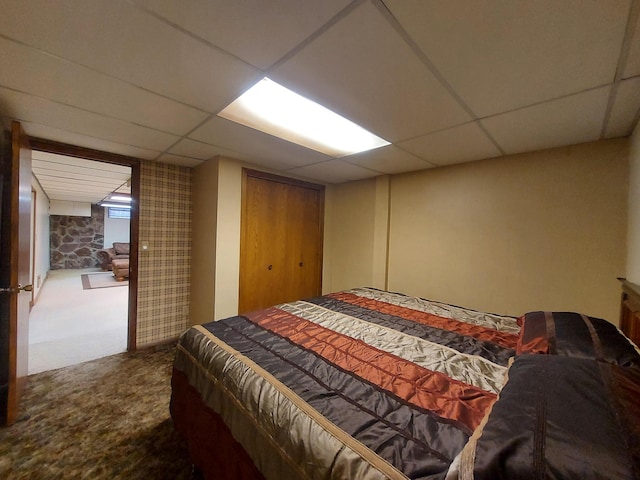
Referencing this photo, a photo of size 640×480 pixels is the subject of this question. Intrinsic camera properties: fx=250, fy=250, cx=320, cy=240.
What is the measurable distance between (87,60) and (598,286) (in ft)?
11.9

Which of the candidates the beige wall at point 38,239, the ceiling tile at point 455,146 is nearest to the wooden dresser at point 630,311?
the ceiling tile at point 455,146

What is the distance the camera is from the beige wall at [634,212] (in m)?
1.62

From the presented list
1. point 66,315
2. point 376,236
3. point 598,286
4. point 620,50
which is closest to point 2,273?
point 66,315

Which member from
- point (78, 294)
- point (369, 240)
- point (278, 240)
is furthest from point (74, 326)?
point (369, 240)

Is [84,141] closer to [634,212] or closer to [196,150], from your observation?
[196,150]

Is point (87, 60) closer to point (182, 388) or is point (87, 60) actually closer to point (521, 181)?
point (182, 388)

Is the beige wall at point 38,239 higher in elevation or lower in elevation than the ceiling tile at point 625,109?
lower

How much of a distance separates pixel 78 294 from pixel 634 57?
7.94m

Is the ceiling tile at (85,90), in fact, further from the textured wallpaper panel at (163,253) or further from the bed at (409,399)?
the bed at (409,399)

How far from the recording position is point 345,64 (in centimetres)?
120

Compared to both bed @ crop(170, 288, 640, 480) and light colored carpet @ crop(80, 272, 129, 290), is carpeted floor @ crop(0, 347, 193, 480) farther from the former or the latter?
light colored carpet @ crop(80, 272, 129, 290)

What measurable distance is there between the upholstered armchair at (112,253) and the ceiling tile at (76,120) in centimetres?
771

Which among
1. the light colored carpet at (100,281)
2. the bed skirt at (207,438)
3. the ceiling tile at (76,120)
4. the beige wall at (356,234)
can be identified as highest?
the ceiling tile at (76,120)

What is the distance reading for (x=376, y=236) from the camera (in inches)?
133
